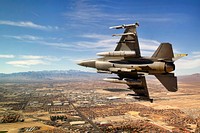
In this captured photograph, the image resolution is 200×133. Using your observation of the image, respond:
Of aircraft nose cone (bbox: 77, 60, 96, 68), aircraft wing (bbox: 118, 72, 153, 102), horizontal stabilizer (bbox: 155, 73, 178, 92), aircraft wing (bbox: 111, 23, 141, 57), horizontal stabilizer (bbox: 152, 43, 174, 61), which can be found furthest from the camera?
aircraft nose cone (bbox: 77, 60, 96, 68)

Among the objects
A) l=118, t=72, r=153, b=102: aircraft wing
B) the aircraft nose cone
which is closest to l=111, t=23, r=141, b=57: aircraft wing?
l=118, t=72, r=153, b=102: aircraft wing

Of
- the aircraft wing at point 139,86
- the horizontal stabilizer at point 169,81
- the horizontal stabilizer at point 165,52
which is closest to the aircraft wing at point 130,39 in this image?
the horizontal stabilizer at point 165,52

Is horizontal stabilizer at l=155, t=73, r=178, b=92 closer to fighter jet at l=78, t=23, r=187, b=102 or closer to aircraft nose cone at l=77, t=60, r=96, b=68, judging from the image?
fighter jet at l=78, t=23, r=187, b=102

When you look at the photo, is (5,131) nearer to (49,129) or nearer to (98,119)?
(49,129)

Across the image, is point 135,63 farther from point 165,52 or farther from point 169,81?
point 169,81

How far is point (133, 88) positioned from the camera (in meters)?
23.2

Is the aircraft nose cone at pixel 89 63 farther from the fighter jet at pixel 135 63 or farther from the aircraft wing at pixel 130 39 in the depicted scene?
the aircraft wing at pixel 130 39

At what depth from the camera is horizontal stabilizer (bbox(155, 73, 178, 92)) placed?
69.1 ft

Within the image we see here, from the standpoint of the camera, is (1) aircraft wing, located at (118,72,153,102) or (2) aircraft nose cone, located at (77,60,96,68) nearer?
(1) aircraft wing, located at (118,72,153,102)

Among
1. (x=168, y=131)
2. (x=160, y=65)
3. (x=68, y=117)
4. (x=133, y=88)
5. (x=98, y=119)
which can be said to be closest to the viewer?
(x=160, y=65)

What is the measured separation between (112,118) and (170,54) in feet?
193

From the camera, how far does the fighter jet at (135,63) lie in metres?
20.1

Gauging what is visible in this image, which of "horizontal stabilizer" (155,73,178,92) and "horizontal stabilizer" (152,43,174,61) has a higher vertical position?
"horizontal stabilizer" (152,43,174,61)

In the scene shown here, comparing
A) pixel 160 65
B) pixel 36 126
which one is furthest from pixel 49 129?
pixel 160 65
